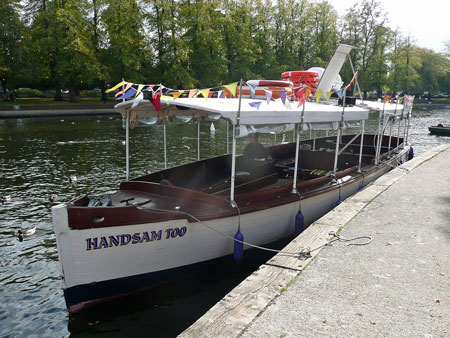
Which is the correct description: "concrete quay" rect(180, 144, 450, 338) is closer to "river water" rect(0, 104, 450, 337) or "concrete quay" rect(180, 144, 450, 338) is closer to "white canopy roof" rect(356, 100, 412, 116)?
"river water" rect(0, 104, 450, 337)

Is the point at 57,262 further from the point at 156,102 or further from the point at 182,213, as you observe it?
the point at 156,102

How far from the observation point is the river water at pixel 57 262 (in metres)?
6.48

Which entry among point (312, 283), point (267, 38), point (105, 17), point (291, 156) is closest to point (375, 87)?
point (267, 38)

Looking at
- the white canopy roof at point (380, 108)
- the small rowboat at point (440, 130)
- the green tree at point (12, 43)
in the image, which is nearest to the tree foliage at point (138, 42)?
the green tree at point (12, 43)

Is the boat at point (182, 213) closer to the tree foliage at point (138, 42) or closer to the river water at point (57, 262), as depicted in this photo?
the river water at point (57, 262)

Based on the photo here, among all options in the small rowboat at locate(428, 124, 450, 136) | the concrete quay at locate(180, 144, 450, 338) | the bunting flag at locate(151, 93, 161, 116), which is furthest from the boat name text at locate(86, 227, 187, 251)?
the small rowboat at locate(428, 124, 450, 136)

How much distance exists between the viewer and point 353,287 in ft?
17.4

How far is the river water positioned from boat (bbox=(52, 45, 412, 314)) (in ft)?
1.33

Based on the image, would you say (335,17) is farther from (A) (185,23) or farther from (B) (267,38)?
(A) (185,23)

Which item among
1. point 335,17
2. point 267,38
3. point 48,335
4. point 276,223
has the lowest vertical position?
point 48,335

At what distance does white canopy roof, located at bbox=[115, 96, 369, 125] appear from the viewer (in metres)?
7.28

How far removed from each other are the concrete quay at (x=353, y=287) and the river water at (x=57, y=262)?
2.05m

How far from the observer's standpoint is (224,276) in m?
8.02

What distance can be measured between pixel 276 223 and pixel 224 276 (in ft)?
5.99
